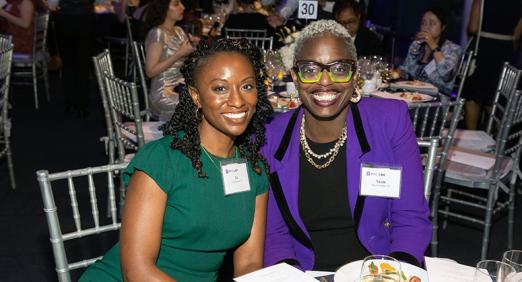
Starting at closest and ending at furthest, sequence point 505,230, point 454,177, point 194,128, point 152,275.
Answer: point 152,275 < point 194,128 < point 454,177 < point 505,230

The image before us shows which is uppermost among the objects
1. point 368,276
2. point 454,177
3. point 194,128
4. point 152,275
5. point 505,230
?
point 194,128

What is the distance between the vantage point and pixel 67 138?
231 inches

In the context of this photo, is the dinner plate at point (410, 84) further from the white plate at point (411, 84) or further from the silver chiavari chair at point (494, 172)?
the silver chiavari chair at point (494, 172)

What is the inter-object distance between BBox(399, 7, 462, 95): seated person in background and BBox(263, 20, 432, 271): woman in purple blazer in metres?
2.67

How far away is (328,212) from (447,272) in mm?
569

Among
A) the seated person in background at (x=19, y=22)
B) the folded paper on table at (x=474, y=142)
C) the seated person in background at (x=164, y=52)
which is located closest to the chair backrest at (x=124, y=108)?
the seated person in background at (x=164, y=52)

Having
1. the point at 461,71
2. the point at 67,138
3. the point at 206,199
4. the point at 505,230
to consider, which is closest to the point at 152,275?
the point at 206,199

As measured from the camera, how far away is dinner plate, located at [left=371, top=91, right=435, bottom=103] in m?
3.85

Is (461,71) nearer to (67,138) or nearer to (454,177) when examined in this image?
(454,177)

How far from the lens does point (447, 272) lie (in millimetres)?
1597

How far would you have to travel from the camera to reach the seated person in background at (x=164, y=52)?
4422 millimetres

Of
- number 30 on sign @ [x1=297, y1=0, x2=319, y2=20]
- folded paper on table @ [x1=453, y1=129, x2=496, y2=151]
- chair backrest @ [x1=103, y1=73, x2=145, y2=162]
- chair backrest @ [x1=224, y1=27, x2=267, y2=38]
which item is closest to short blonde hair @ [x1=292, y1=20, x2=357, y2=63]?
chair backrest @ [x1=103, y1=73, x2=145, y2=162]

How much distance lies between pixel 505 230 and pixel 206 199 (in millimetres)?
2945

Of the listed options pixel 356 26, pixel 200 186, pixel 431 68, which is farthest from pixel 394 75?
pixel 200 186
